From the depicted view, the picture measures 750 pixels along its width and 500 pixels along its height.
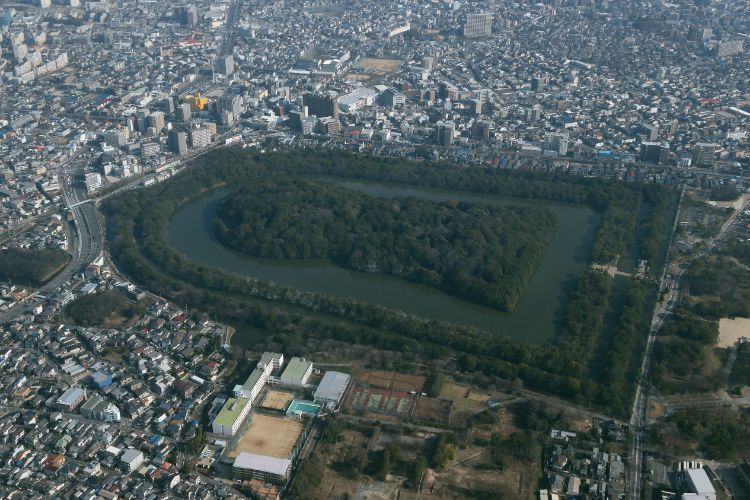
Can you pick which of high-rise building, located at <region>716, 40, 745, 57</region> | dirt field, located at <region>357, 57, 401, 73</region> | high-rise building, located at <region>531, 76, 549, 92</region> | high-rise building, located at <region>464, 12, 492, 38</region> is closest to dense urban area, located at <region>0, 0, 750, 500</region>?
high-rise building, located at <region>531, 76, 549, 92</region>

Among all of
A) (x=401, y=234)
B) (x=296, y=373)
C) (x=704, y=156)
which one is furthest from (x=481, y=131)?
(x=296, y=373)

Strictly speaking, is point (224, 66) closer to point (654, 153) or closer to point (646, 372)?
point (654, 153)

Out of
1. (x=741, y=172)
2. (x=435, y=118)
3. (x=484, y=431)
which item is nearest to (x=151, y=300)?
(x=484, y=431)

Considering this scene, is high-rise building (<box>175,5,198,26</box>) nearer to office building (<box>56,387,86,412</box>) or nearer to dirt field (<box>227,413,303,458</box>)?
office building (<box>56,387,86,412</box>)

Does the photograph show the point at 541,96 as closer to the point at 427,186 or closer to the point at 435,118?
the point at 435,118

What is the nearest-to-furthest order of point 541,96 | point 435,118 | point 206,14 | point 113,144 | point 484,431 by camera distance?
point 484,431 < point 113,144 < point 435,118 < point 541,96 < point 206,14

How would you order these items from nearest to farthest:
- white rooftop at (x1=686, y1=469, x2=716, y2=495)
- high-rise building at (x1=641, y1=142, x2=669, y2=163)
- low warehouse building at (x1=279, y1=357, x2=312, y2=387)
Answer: white rooftop at (x1=686, y1=469, x2=716, y2=495), low warehouse building at (x1=279, y1=357, x2=312, y2=387), high-rise building at (x1=641, y1=142, x2=669, y2=163)
